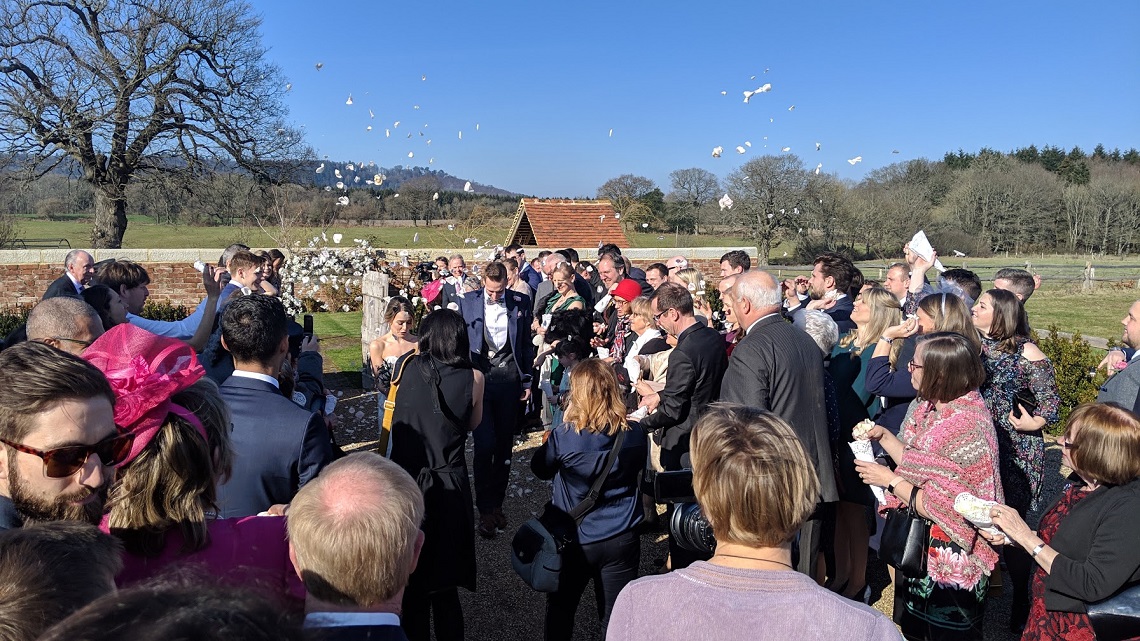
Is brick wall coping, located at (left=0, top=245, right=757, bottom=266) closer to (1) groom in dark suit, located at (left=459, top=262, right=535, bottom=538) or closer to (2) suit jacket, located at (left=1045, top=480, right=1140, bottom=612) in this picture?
(1) groom in dark suit, located at (left=459, top=262, right=535, bottom=538)

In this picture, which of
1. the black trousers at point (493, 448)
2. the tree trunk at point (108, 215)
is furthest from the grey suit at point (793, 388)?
the tree trunk at point (108, 215)

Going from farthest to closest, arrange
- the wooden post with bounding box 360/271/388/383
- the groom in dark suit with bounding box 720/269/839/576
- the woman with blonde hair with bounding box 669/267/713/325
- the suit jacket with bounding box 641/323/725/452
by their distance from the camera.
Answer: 1. the wooden post with bounding box 360/271/388/383
2. the woman with blonde hair with bounding box 669/267/713/325
3. the suit jacket with bounding box 641/323/725/452
4. the groom in dark suit with bounding box 720/269/839/576

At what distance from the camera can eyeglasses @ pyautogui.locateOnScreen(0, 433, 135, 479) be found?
68.7 inches

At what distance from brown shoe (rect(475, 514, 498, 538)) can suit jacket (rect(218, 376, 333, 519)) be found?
9.68 ft

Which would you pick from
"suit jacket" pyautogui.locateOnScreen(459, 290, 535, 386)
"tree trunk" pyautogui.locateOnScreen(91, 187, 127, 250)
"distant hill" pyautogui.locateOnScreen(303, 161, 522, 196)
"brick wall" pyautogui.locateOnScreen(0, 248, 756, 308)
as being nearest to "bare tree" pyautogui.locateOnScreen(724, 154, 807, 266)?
"distant hill" pyautogui.locateOnScreen(303, 161, 522, 196)

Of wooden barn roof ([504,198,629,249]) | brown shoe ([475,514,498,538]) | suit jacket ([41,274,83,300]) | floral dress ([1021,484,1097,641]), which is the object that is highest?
wooden barn roof ([504,198,629,249])

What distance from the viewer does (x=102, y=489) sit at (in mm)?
1794

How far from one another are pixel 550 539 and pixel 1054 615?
2.06 metres

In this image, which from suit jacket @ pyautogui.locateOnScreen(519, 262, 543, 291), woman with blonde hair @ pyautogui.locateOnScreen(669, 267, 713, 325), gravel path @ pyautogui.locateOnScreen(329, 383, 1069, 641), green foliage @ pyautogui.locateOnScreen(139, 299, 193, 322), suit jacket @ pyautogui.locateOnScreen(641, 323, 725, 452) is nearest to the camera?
gravel path @ pyautogui.locateOnScreen(329, 383, 1069, 641)

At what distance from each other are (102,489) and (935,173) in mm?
57844

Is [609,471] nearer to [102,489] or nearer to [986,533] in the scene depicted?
[986,533]

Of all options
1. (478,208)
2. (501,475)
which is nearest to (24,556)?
(501,475)

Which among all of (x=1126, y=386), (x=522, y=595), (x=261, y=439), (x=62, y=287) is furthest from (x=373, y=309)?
(x=1126, y=386)

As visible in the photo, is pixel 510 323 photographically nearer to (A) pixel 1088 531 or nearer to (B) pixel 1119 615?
(A) pixel 1088 531
